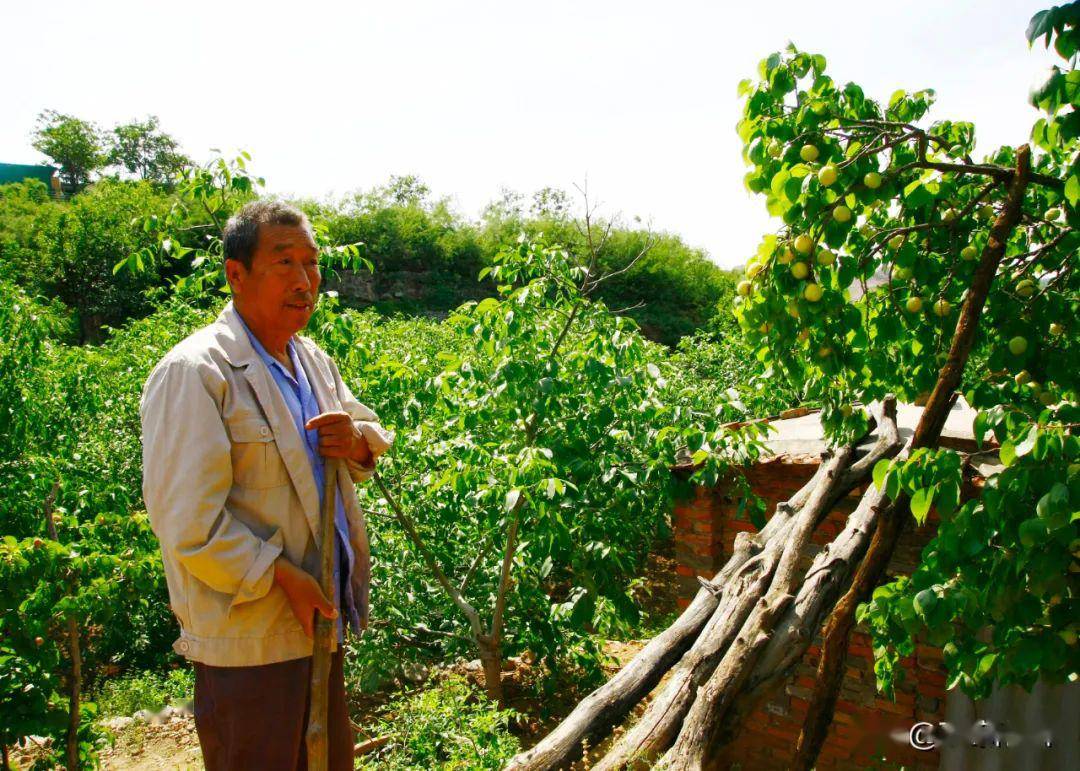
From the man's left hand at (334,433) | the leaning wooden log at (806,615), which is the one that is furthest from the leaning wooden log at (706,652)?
the man's left hand at (334,433)

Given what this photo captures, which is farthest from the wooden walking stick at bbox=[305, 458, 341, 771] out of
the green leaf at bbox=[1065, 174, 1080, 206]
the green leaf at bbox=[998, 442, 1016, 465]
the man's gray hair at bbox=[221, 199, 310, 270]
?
the green leaf at bbox=[1065, 174, 1080, 206]

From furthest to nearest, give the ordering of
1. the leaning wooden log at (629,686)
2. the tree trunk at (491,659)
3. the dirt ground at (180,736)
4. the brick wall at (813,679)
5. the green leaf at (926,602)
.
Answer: the dirt ground at (180,736) < the tree trunk at (491,659) < the brick wall at (813,679) < the leaning wooden log at (629,686) < the green leaf at (926,602)

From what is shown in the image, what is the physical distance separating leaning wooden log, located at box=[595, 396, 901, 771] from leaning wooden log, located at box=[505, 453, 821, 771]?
11 centimetres

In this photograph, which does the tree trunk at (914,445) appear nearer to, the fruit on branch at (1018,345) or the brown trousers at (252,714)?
the fruit on branch at (1018,345)

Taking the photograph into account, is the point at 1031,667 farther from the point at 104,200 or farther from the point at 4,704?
the point at 104,200

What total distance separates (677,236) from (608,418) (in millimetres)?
27442

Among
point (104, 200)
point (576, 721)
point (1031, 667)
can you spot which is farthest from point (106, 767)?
point (104, 200)

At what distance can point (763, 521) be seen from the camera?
4.77 metres

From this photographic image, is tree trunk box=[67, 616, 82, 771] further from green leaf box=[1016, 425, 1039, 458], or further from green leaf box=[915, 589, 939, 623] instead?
green leaf box=[1016, 425, 1039, 458]

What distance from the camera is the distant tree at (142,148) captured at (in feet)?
134

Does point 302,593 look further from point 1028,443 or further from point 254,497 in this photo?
point 1028,443

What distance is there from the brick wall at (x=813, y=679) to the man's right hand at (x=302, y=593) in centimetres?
310

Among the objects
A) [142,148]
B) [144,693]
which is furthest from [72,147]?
[144,693]

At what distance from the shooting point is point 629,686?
128 inches
